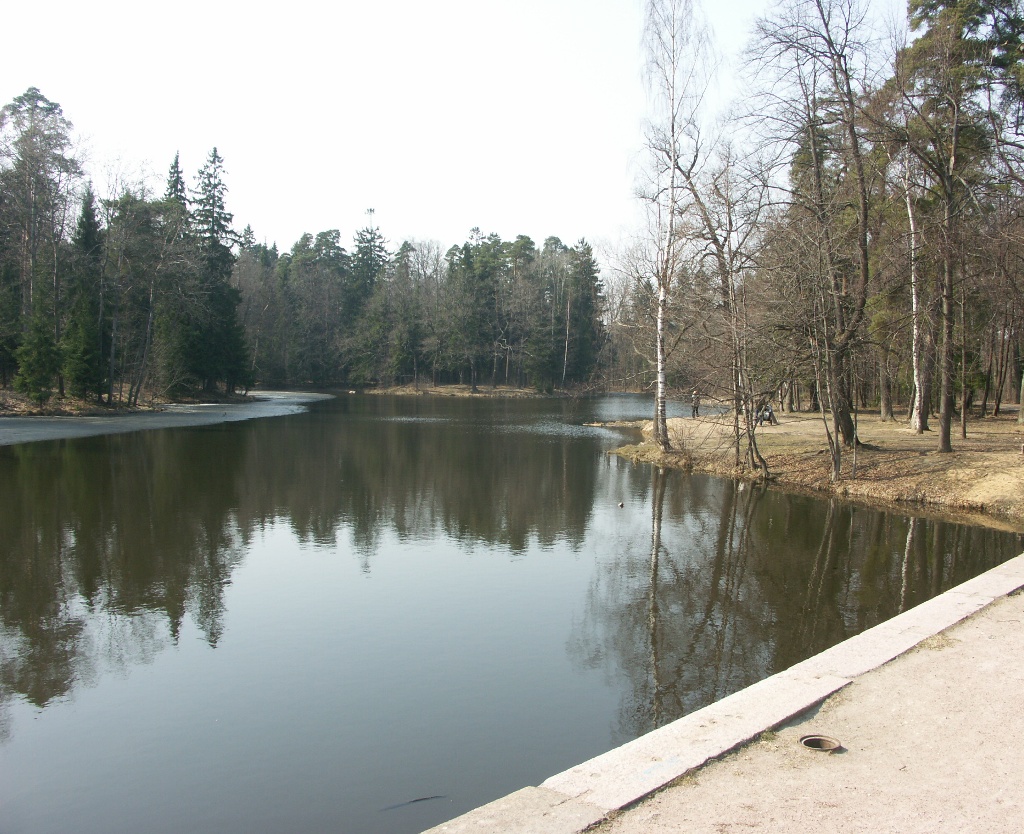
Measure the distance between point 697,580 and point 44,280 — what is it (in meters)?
36.5

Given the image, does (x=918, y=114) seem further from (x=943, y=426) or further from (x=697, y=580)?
(x=697, y=580)

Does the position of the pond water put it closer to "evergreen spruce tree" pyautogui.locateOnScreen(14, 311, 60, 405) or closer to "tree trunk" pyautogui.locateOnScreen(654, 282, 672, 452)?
"tree trunk" pyautogui.locateOnScreen(654, 282, 672, 452)

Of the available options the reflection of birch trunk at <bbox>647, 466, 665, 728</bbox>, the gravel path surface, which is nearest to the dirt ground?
the reflection of birch trunk at <bbox>647, 466, 665, 728</bbox>

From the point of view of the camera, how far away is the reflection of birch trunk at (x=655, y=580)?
660cm

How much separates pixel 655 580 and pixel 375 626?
4087 millimetres

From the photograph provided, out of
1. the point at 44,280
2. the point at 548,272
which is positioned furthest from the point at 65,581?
the point at 548,272

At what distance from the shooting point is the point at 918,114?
58.0 ft

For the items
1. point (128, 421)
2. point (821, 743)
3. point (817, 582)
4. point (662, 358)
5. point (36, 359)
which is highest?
point (662, 358)

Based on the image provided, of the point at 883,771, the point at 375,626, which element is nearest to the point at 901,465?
the point at 375,626

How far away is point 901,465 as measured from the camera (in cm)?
1881

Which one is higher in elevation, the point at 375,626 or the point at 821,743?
the point at 821,743

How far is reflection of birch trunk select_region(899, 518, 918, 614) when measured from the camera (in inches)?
389

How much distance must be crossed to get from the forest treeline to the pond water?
22.0m

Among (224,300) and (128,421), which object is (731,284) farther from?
(224,300)
